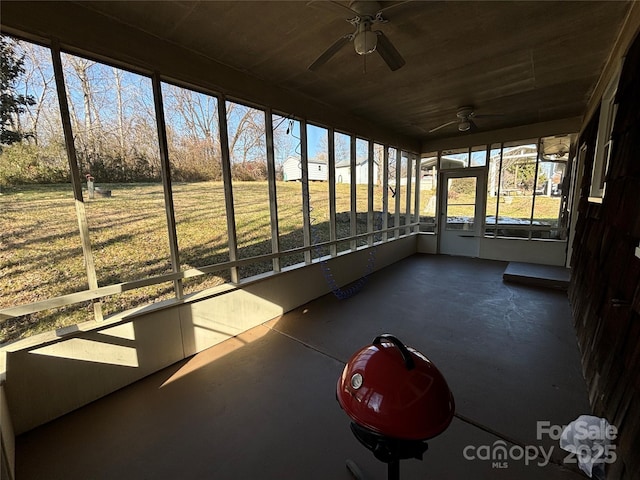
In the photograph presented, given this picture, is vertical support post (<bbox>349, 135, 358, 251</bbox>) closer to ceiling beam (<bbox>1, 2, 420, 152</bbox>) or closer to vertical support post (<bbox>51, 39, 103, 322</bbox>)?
ceiling beam (<bbox>1, 2, 420, 152</bbox>)

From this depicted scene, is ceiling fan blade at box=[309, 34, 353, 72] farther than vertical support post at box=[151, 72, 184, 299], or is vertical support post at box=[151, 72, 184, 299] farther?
vertical support post at box=[151, 72, 184, 299]

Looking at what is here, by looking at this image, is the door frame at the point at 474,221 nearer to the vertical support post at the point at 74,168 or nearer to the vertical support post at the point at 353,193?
the vertical support post at the point at 353,193

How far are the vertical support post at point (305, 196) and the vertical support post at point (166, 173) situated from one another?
5.86 feet

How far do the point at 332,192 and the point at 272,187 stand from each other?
1224mm

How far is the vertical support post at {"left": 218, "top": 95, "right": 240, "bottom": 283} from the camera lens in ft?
9.66

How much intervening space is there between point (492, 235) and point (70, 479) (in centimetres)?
736

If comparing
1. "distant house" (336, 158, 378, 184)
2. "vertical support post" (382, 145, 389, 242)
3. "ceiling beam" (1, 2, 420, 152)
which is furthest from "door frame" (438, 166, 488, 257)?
"ceiling beam" (1, 2, 420, 152)

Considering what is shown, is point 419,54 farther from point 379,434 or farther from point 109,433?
point 109,433

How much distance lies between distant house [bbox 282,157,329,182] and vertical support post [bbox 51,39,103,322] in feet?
7.21

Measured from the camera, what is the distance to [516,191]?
6.03 metres

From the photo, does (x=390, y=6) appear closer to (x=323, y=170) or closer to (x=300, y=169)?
(x=300, y=169)

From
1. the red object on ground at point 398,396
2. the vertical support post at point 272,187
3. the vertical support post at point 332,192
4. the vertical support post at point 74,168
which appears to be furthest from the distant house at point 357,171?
the red object on ground at point 398,396

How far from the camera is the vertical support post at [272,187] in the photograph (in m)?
3.43

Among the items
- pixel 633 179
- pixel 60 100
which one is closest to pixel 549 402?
pixel 633 179
